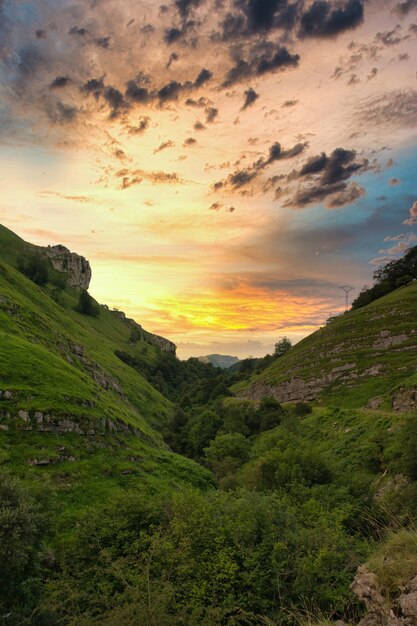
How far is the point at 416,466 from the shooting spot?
108 feet

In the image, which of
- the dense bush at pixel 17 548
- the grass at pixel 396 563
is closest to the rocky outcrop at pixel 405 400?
the grass at pixel 396 563

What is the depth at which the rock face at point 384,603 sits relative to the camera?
9938mm

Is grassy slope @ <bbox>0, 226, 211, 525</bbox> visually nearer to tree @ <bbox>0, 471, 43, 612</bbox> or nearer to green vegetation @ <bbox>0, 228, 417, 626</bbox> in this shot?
green vegetation @ <bbox>0, 228, 417, 626</bbox>

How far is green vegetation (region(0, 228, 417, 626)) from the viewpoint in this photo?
59.9 feet

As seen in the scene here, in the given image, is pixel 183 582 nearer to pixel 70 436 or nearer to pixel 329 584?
pixel 329 584

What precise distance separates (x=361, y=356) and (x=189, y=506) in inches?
3365

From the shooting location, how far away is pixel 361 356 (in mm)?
100125

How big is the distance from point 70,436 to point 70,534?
54.1 feet

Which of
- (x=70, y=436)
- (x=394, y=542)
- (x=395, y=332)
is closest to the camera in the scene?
(x=394, y=542)

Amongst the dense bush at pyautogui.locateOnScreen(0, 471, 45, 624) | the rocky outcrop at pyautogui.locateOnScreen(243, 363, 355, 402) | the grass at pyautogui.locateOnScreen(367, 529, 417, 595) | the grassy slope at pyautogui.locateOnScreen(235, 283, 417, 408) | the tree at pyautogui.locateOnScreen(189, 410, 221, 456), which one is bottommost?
the tree at pyautogui.locateOnScreen(189, 410, 221, 456)

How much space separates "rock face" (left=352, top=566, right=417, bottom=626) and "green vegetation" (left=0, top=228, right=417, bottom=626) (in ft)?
1.58

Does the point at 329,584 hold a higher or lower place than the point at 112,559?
higher

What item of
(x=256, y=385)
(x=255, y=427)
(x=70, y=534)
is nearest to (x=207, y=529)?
(x=70, y=534)

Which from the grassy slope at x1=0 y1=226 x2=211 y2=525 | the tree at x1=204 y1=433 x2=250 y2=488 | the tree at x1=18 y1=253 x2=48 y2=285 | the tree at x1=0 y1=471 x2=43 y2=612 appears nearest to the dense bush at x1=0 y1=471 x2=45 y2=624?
the tree at x1=0 y1=471 x2=43 y2=612
